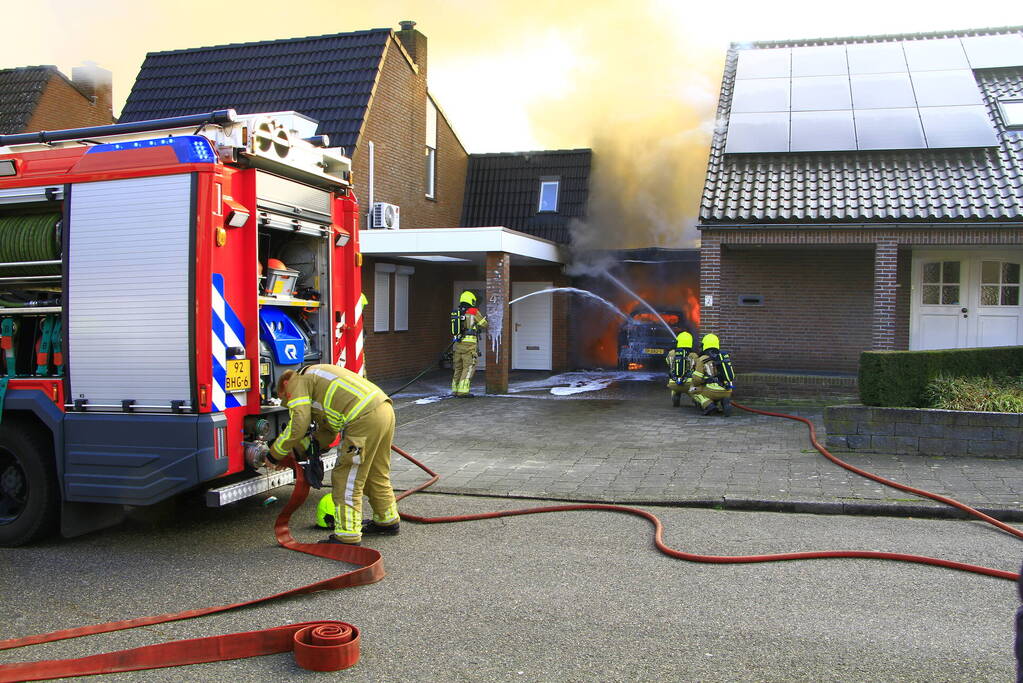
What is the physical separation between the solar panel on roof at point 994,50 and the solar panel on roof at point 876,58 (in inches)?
50.0

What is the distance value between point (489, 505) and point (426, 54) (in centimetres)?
1372

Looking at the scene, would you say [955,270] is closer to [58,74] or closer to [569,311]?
[569,311]

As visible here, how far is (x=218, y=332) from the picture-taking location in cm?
566

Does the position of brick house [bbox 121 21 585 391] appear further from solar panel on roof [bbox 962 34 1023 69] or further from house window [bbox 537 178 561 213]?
solar panel on roof [bbox 962 34 1023 69]

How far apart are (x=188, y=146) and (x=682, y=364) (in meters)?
8.78

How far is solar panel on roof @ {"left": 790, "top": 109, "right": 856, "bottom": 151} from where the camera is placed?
1425cm

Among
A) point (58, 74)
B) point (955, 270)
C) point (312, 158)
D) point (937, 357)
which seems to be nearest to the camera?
point (312, 158)

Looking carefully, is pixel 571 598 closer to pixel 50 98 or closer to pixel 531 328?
pixel 531 328

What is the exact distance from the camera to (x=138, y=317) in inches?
224

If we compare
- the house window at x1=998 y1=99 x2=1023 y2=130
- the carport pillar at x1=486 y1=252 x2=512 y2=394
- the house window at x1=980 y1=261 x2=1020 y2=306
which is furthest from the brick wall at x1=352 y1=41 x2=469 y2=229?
the house window at x1=998 y1=99 x2=1023 y2=130

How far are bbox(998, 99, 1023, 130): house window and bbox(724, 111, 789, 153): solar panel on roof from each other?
3.65 m

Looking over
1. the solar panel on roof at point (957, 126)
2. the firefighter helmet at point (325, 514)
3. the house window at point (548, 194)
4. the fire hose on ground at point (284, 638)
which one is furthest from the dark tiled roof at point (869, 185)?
the firefighter helmet at point (325, 514)

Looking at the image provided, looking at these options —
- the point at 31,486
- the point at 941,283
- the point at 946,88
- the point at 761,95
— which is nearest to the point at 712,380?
the point at 941,283

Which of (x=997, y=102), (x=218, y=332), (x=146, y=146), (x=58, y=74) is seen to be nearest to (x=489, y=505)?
(x=218, y=332)
